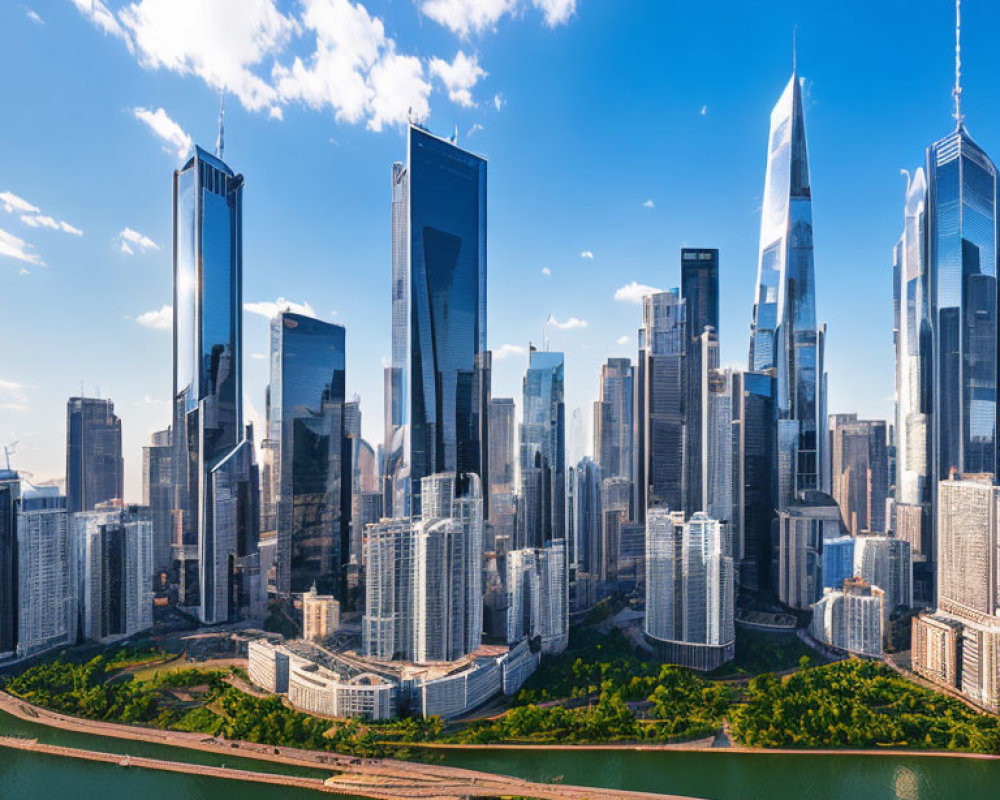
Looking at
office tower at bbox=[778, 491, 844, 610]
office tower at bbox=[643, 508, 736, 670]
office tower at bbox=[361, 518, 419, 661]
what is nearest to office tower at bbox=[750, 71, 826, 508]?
office tower at bbox=[778, 491, 844, 610]

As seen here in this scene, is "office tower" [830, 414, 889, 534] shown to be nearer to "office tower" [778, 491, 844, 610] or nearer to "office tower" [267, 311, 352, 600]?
"office tower" [778, 491, 844, 610]

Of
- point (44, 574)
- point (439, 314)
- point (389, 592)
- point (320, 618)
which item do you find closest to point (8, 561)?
point (44, 574)

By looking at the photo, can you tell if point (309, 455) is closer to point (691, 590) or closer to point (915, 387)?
point (691, 590)

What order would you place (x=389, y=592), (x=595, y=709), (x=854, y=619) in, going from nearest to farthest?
(x=595, y=709) → (x=389, y=592) → (x=854, y=619)

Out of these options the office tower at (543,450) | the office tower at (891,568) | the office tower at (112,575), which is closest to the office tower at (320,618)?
the office tower at (112,575)

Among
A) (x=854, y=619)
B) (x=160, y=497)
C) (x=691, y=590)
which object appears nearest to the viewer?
(x=691, y=590)

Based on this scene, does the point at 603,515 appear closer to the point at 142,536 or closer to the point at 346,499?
the point at 346,499

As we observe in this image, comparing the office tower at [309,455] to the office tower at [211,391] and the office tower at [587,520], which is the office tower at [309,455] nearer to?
the office tower at [211,391]
